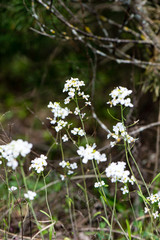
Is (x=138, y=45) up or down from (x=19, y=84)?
down

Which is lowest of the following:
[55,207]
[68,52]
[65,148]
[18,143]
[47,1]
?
[18,143]

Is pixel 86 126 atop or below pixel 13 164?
atop

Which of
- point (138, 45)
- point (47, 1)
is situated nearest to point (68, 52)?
point (138, 45)

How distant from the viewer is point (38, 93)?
3643 millimetres

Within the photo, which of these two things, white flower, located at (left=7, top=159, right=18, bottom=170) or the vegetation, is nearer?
white flower, located at (left=7, top=159, right=18, bottom=170)

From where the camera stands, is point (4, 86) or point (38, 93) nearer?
point (38, 93)

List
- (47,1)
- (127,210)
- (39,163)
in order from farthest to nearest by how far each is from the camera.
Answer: (47,1)
(127,210)
(39,163)

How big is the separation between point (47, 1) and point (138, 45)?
106 centimetres

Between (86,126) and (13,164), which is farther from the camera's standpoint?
(86,126)

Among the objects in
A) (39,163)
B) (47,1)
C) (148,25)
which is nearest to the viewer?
(39,163)

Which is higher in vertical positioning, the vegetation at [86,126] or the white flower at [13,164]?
the vegetation at [86,126]

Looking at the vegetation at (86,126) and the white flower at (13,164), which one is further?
the vegetation at (86,126)

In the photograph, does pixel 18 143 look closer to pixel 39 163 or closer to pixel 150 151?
pixel 39 163

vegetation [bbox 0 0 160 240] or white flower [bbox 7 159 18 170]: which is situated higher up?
vegetation [bbox 0 0 160 240]
